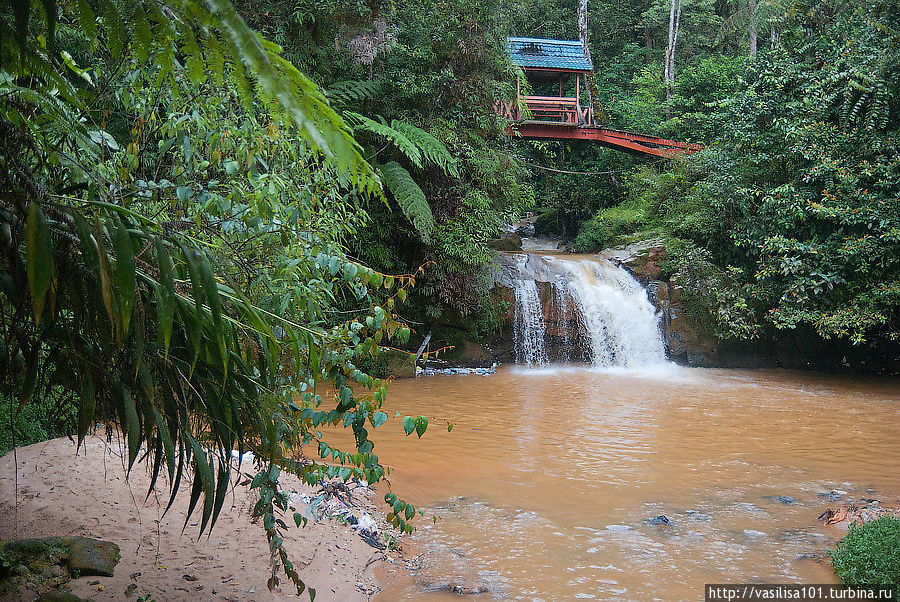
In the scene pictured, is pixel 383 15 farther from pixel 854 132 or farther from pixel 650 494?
pixel 650 494

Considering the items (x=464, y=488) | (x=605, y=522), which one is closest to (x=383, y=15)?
(x=464, y=488)

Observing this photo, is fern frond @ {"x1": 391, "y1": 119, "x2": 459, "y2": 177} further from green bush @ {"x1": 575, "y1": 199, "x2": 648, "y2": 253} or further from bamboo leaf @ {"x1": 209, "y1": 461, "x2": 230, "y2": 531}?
bamboo leaf @ {"x1": 209, "y1": 461, "x2": 230, "y2": 531}

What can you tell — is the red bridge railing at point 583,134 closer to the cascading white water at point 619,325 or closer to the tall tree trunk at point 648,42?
the cascading white water at point 619,325

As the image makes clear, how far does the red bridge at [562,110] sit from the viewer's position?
16.6 metres

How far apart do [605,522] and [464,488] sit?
→ 1.23m

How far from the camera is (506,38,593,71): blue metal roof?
19.5 m

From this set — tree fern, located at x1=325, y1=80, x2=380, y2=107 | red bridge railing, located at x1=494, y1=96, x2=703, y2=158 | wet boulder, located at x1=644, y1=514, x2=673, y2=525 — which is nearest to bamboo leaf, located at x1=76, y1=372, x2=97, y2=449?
wet boulder, located at x1=644, y1=514, x2=673, y2=525

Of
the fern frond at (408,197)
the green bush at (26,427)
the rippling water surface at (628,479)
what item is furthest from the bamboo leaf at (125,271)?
the fern frond at (408,197)

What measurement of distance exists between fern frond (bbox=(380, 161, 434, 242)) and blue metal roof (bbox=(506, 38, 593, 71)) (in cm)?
958

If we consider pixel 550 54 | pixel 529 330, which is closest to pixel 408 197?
pixel 529 330

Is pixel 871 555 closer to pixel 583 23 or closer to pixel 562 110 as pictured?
pixel 562 110

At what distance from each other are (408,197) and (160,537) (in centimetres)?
757

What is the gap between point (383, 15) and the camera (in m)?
11.9

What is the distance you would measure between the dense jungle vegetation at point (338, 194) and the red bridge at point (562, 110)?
91cm
